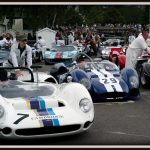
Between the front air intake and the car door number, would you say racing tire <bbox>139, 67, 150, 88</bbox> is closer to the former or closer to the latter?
the car door number

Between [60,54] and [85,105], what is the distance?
14.6 metres

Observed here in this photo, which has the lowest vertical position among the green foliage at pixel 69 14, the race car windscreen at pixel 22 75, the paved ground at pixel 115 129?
the paved ground at pixel 115 129

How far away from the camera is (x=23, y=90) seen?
669 centimetres

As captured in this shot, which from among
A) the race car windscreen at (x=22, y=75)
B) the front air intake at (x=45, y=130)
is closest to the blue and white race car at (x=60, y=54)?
the race car windscreen at (x=22, y=75)

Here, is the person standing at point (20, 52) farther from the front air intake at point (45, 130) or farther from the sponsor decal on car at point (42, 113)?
the front air intake at point (45, 130)

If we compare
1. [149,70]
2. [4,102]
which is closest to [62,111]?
[4,102]

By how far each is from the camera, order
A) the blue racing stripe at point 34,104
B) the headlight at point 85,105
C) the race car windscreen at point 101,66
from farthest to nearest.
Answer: the race car windscreen at point 101,66
the headlight at point 85,105
the blue racing stripe at point 34,104

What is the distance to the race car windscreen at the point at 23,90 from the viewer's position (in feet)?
21.4

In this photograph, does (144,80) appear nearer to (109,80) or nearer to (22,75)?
(109,80)

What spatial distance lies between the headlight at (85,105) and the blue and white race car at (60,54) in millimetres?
14027

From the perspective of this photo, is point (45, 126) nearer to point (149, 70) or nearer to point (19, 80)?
point (19, 80)

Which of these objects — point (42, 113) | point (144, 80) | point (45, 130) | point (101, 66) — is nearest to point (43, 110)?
point (42, 113)

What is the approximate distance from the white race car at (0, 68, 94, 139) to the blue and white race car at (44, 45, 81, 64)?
13.8m

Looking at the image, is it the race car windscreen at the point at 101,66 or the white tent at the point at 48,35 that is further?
the white tent at the point at 48,35
